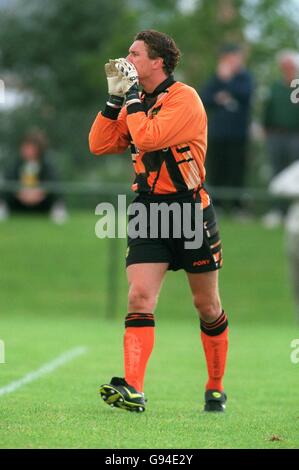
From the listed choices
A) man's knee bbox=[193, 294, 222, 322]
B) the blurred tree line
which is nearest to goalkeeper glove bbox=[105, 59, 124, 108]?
man's knee bbox=[193, 294, 222, 322]

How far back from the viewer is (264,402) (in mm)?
8969

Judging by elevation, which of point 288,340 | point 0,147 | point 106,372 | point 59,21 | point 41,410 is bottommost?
point 41,410

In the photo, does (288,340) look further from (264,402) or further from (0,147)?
(0,147)

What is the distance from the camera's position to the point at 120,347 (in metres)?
13.2

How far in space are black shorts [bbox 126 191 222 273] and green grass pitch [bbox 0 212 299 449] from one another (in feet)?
3.04

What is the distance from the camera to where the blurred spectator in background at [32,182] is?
64.1 ft

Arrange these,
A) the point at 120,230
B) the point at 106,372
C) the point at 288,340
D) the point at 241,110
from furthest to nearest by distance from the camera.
A: the point at 241,110, the point at 120,230, the point at 288,340, the point at 106,372

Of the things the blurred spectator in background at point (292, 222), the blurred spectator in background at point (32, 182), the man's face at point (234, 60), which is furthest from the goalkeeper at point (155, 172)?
the blurred spectator in background at point (32, 182)

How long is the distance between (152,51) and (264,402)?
8.27 ft

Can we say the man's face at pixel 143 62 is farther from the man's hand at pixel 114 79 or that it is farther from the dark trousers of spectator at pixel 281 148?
the dark trousers of spectator at pixel 281 148

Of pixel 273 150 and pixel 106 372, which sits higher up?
pixel 273 150

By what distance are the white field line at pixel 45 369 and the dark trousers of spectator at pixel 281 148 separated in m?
6.93
